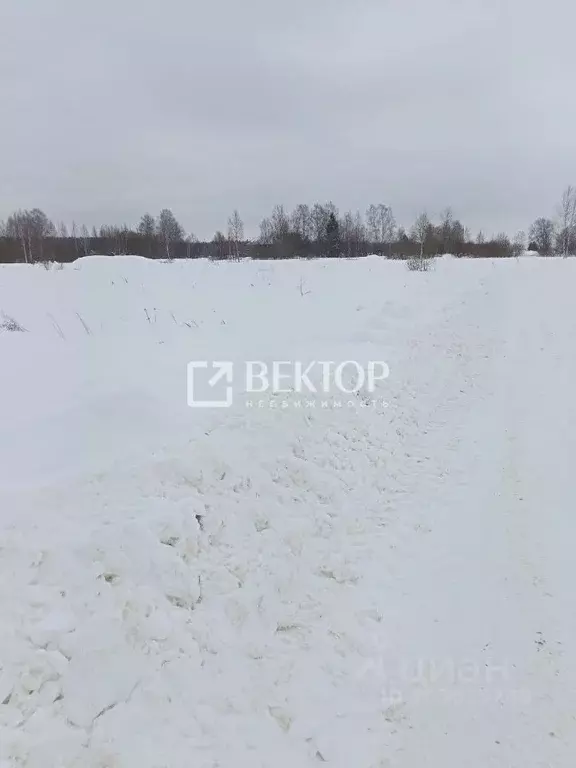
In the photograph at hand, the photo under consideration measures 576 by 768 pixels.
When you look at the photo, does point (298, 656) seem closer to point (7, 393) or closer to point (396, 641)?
point (396, 641)

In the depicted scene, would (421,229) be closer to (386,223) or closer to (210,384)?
(386,223)

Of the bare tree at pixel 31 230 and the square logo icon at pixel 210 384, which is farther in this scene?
the bare tree at pixel 31 230

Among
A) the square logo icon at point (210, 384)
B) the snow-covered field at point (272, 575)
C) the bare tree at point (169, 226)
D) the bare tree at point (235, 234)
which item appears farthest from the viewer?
the bare tree at point (169, 226)

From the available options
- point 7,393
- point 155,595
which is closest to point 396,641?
point 155,595

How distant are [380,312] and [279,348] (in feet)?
15.7

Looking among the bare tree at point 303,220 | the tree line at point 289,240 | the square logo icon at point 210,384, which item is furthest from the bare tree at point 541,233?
the square logo icon at point 210,384

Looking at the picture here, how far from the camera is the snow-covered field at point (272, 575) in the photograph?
99.0 inches

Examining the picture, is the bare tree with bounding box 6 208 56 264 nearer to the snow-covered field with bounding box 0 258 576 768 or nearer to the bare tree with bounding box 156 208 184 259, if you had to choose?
the bare tree with bounding box 156 208 184 259

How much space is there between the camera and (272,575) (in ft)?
11.8

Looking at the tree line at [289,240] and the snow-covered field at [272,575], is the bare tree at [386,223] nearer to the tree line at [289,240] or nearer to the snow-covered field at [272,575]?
the tree line at [289,240]

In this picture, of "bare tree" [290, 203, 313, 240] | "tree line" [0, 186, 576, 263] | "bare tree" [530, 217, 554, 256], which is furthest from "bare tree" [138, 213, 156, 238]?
"bare tree" [530, 217, 554, 256]

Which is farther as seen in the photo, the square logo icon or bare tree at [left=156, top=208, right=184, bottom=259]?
bare tree at [left=156, top=208, right=184, bottom=259]

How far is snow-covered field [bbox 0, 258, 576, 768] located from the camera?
8.25 ft

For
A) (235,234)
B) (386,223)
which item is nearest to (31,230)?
(235,234)
